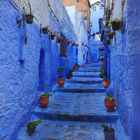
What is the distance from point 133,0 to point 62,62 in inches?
403

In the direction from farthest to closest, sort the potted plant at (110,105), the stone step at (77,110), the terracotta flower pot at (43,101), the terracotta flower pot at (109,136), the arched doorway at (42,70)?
the arched doorway at (42,70) → the terracotta flower pot at (43,101) → the potted plant at (110,105) → the stone step at (77,110) → the terracotta flower pot at (109,136)

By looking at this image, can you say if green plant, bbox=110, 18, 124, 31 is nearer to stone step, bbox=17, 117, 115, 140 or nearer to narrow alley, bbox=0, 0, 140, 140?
narrow alley, bbox=0, 0, 140, 140

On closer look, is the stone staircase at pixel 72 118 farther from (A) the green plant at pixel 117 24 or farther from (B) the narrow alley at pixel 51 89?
(A) the green plant at pixel 117 24

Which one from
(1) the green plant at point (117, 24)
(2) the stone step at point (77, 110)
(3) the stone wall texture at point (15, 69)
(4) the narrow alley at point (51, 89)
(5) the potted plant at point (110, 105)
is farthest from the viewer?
(5) the potted plant at point (110, 105)

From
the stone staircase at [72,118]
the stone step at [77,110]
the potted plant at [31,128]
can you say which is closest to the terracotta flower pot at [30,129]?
the potted plant at [31,128]

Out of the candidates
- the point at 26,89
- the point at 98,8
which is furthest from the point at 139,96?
the point at 98,8

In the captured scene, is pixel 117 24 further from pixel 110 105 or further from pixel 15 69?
pixel 110 105

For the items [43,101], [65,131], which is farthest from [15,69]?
[43,101]

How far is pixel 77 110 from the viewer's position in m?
8.98

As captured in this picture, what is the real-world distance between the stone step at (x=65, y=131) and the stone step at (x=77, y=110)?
0.24m

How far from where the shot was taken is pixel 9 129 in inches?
240

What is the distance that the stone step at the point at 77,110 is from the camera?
8.20m

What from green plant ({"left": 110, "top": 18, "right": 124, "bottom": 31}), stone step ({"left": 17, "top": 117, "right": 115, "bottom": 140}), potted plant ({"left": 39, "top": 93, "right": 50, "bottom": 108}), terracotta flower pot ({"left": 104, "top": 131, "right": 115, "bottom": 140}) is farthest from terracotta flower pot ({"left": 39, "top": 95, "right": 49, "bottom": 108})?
green plant ({"left": 110, "top": 18, "right": 124, "bottom": 31})

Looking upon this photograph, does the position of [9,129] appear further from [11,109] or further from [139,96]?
[139,96]
